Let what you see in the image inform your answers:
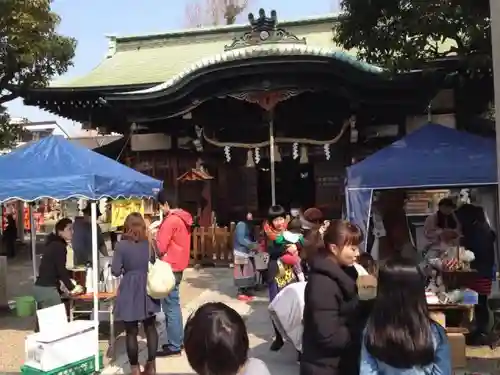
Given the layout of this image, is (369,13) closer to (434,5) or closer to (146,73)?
(434,5)

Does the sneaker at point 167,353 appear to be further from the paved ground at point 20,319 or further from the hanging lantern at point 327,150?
the hanging lantern at point 327,150

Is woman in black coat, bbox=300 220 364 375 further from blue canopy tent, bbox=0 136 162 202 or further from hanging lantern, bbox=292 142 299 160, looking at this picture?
hanging lantern, bbox=292 142 299 160

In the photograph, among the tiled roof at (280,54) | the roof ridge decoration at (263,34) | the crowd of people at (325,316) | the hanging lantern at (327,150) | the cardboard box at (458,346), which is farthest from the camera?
the hanging lantern at (327,150)

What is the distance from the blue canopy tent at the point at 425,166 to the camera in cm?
634

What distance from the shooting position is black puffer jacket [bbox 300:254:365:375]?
3.04m

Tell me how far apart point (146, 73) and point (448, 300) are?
1093cm

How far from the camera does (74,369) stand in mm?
5469

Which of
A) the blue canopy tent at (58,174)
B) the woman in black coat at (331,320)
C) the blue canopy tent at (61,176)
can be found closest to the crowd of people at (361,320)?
the woman in black coat at (331,320)

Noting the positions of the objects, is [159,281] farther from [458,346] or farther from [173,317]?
[458,346]

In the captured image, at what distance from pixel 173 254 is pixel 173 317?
698 mm

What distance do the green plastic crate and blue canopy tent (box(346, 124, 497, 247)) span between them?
340 cm

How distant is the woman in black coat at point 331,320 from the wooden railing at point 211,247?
→ 968 centimetres

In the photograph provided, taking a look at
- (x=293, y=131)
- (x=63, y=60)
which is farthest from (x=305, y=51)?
(x=63, y=60)

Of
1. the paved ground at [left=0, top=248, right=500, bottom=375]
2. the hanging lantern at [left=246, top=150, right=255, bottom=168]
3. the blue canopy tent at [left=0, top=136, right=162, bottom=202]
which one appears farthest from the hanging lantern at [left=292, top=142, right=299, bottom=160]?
the blue canopy tent at [left=0, top=136, right=162, bottom=202]
